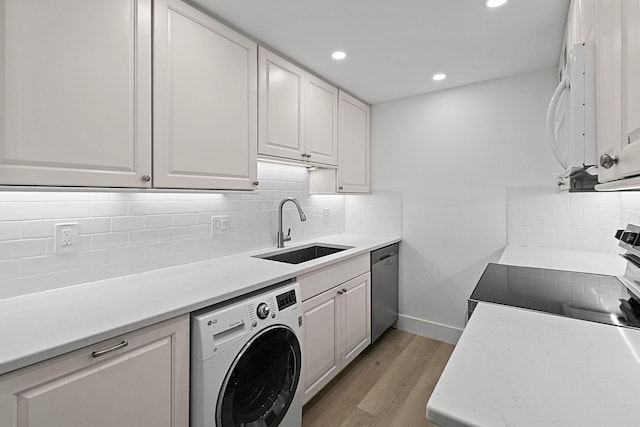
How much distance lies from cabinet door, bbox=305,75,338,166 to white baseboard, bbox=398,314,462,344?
67.4 inches

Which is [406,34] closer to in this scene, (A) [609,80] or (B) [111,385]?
(A) [609,80]

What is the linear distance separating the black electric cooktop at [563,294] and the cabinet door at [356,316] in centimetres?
99

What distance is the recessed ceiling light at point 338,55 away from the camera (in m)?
2.14

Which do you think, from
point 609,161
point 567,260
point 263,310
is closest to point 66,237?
point 263,310

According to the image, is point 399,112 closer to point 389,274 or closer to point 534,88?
point 534,88

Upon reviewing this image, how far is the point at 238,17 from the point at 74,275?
1562 mm

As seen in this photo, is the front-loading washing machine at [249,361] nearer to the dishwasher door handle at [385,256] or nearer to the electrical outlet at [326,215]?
the dishwasher door handle at [385,256]

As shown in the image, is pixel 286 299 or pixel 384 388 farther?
pixel 384 388

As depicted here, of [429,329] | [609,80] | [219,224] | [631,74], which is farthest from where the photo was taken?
[429,329]

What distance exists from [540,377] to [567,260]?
1.64 meters

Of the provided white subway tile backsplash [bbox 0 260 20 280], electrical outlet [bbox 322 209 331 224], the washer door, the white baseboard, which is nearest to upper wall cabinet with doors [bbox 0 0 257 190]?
white subway tile backsplash [bbox 0 260 20 280]

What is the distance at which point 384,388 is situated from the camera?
7.19ft

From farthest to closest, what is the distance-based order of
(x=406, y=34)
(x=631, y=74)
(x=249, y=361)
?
(x=406, y=34)
(x=249, y=361)
(x=631, y=74)

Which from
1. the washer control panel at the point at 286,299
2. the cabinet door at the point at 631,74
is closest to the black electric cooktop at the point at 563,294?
the cabinet door at the point at 631,74
